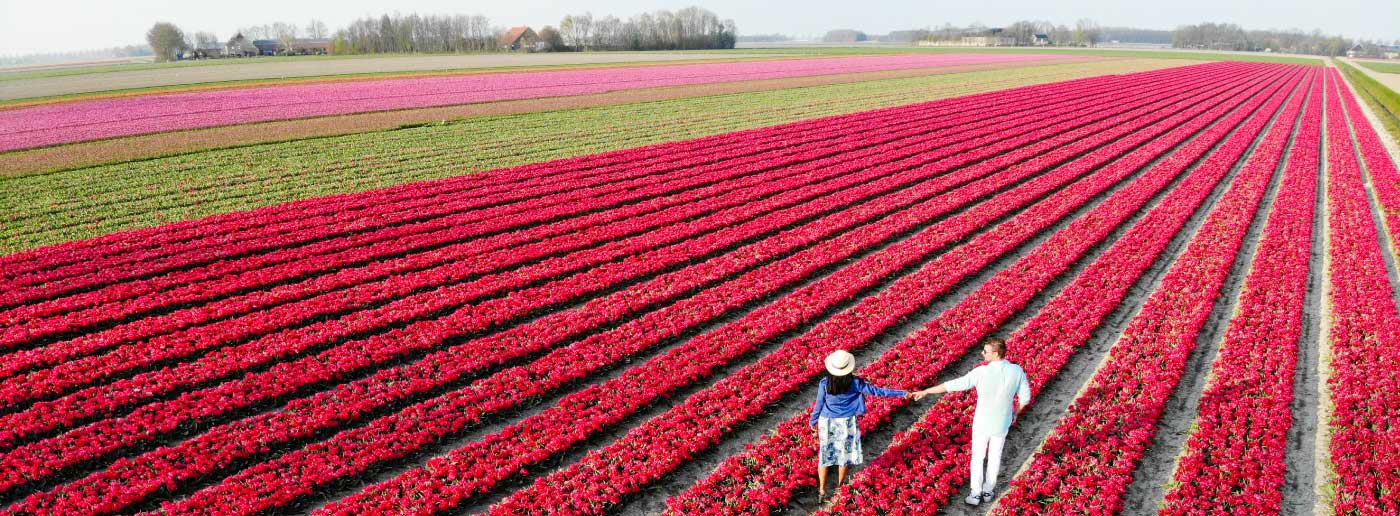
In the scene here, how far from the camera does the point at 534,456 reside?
9.19 metres

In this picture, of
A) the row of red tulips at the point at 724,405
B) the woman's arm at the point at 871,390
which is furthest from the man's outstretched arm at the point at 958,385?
the row of red tulips at the point at 724,405

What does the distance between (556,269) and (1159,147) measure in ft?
92.3

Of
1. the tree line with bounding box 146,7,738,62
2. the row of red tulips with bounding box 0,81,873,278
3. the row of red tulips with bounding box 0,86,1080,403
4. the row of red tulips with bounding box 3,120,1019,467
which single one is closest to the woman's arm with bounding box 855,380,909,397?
the row of red tulips with bounding box 3,120,1019,467

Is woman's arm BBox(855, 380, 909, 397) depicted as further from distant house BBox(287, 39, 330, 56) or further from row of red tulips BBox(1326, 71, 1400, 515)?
distant house BBox(287, 39, 330, 56)

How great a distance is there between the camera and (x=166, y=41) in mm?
137625

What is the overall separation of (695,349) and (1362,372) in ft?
33.2

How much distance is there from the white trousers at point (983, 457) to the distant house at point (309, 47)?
151202mm

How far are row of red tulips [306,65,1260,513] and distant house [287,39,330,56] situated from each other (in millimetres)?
146718

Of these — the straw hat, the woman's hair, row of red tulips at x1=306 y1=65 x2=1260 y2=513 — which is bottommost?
row of red tulips at x1=306 y1=65 x2=1260 y2=513

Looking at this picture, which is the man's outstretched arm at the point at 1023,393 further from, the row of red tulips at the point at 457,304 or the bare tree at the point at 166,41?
the bare tree at the point at 166,41

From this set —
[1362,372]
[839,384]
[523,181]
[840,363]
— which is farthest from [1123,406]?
[523,181]

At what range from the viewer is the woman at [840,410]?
766cm

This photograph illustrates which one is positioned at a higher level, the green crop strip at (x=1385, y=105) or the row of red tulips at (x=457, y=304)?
the green crop strip at (x=1385, y=105)

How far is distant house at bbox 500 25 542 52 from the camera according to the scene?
5970 inches
